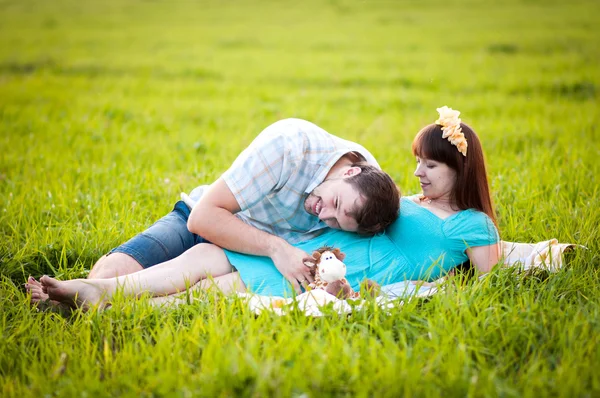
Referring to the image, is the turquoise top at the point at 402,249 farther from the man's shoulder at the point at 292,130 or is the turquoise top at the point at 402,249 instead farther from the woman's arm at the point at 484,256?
the man's shoulder at the point at 292,130

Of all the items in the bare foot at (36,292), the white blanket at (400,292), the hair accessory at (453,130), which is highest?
the hair accessory at (453,130)

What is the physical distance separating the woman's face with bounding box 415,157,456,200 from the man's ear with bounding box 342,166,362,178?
0.43m

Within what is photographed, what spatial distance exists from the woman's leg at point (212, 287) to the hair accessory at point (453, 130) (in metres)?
1.51

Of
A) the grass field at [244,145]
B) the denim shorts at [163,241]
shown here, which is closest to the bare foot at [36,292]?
the grass field at [244,145]

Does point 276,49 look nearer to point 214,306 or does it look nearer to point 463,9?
point 463,9

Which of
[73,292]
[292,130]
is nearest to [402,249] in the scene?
[292,130]

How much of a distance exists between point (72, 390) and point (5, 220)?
2.54m

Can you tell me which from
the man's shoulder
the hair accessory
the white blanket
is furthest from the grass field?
the man's shoulder

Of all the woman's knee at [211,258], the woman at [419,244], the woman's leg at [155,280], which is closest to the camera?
the woman's leg at [155,280]

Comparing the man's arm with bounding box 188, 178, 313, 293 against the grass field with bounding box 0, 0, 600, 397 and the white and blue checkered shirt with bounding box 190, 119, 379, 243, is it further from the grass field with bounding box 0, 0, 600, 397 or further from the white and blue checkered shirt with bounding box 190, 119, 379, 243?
the grass field with bounding box 0, 0, 600, 397

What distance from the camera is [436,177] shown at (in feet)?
12.8

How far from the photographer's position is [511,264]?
3.81 meters

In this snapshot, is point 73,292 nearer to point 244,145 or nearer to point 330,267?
point 330,267

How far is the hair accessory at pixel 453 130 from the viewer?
12.5ft
